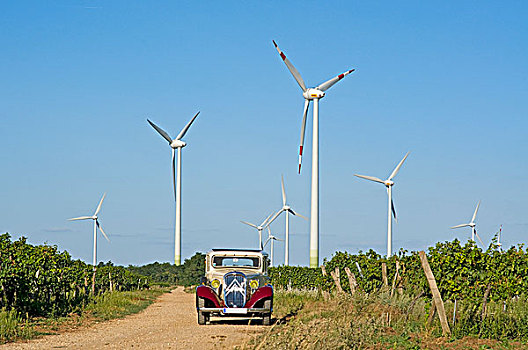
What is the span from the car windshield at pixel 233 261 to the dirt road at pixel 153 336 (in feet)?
5.91

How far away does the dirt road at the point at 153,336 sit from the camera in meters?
15.4

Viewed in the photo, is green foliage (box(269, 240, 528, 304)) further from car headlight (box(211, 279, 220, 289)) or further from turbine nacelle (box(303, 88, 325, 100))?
turbine nacelle (box(303, 88, 325, 100))

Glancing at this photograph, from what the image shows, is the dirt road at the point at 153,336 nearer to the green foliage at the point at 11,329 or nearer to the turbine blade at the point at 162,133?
the green foliage at the point at 11,329

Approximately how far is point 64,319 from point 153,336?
531cm

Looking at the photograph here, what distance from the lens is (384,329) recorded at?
16094mm

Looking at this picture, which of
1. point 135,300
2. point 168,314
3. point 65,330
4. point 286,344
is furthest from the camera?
point 135,300

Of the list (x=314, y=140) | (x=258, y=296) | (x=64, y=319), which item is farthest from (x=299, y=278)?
(x=64, y=319)

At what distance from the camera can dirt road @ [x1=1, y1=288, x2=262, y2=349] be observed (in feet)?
50.4

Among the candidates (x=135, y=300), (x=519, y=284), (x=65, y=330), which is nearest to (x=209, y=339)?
(x=65, y=330)

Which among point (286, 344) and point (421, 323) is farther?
point (421, 323)

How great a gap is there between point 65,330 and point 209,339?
521 centimetres

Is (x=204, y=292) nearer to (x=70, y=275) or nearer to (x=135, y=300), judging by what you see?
(x=70, y=275)

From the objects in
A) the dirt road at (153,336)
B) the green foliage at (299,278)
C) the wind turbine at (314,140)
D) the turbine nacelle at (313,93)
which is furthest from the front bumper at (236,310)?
the turbine nacelle at (313,93)

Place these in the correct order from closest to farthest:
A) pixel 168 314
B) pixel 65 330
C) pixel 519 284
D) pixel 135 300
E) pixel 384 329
→ pixel 384 329
pixel 519 284
pixel 65 330
pixel 168 314
pixel 135 300
